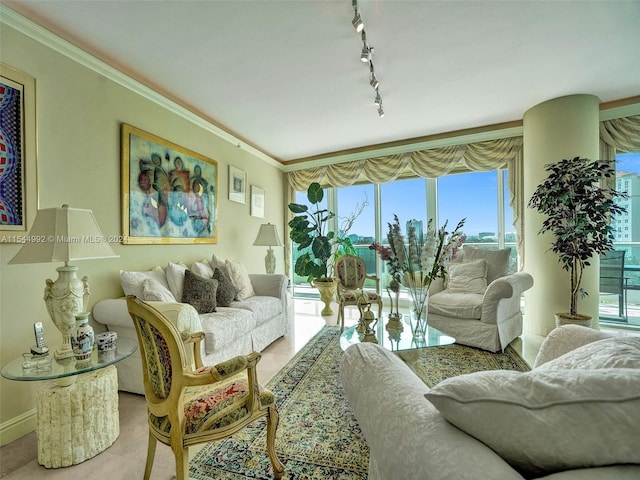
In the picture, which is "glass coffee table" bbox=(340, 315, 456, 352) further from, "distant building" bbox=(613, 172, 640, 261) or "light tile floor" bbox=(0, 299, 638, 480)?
"distant building" bbox=(613, 172, 640, 261)

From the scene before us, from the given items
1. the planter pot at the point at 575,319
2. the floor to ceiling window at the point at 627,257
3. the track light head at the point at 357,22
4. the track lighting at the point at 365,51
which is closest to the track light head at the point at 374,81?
the track lighting at the point at 365,51

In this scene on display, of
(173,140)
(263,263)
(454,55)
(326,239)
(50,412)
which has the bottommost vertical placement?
(50,412)

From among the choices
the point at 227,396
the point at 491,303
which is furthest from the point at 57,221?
the point at 491,303

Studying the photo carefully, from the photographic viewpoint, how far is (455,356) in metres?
2.64

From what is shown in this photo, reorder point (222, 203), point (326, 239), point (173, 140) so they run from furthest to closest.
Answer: point (326, 239)
point (222, 203)
point (173, 140)

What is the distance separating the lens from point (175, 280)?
2.60m

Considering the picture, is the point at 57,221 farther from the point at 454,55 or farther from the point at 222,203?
the point at 454,55

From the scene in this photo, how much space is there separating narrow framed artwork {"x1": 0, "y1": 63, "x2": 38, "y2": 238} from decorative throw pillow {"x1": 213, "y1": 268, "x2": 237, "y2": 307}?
146cm

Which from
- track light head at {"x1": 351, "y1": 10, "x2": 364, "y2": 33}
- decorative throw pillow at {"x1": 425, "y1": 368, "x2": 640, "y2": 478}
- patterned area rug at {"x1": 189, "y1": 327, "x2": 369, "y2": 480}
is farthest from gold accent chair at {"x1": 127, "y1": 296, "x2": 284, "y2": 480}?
track light head at {"x1": 351, "y1": 10, "x2": 364, "y2": 33}

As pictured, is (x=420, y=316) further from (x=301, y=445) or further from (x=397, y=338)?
(x=301, y=445)

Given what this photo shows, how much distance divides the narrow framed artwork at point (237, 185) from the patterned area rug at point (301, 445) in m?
2.69

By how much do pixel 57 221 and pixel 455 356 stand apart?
3.21 m

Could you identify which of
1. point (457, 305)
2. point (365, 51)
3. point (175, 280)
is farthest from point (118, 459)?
point (365, 51)

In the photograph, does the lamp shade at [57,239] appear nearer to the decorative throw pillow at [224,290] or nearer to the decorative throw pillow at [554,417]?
the decorative throw pillow at [224,290]
